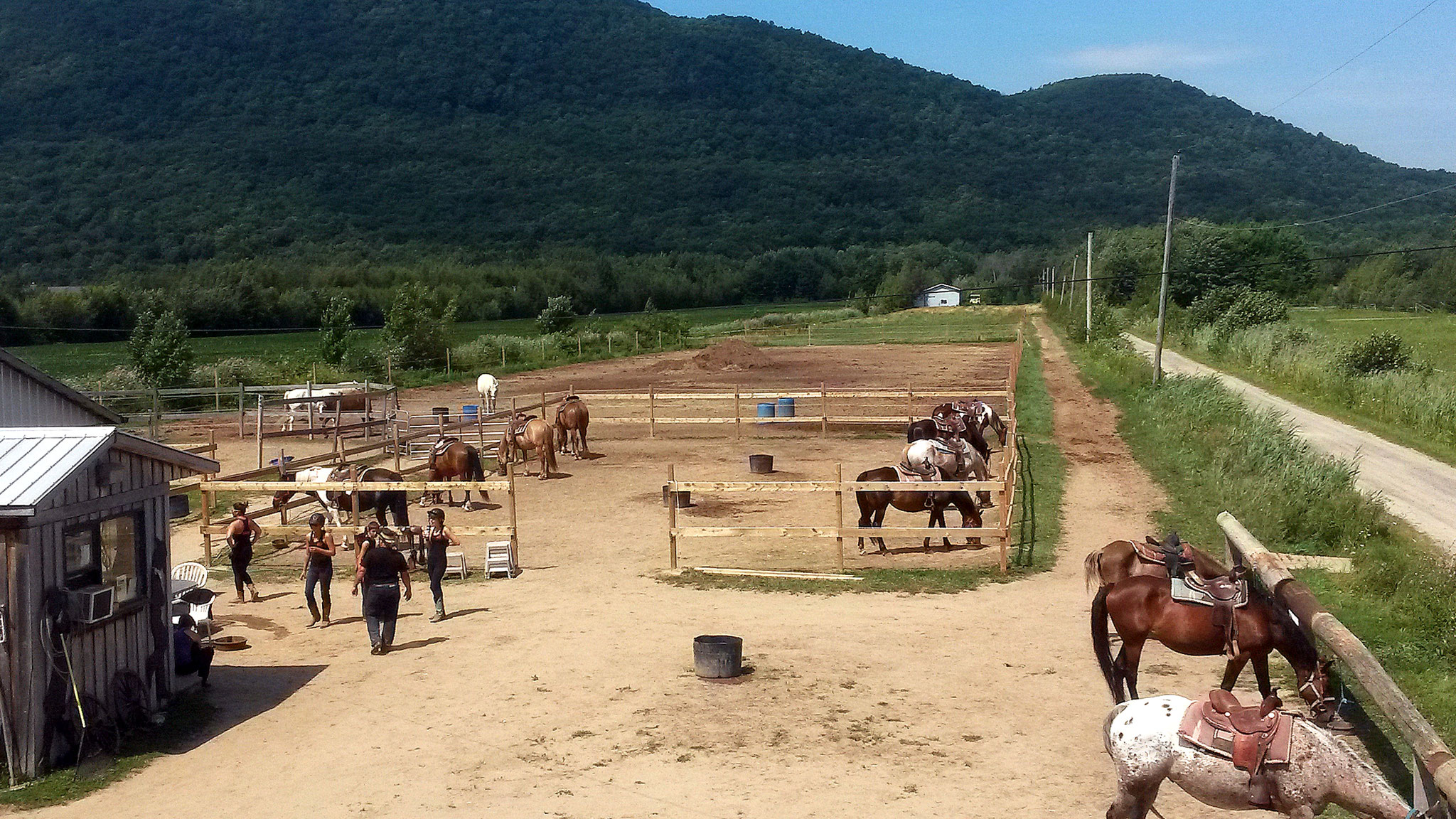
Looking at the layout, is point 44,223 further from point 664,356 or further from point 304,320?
point 664,356

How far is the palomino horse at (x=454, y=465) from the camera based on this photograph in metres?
21.6

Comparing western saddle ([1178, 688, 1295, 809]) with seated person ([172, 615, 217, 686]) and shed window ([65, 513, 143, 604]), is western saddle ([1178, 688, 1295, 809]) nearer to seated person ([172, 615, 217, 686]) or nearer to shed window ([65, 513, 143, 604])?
shed window ([65, 513, 143, 604])

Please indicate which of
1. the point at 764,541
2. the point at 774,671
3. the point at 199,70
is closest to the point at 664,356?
the point at 764,541

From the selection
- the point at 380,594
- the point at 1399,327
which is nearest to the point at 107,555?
the point at 380,594

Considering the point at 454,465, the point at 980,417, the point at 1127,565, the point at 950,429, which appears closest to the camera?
the point at 1127,565

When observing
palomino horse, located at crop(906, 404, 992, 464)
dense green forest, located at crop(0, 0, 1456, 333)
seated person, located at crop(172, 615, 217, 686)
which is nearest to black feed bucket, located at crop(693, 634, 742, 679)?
seated person, located at crop(172, 615, 217, 686)

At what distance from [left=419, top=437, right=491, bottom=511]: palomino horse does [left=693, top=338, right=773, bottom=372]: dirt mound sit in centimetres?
2811

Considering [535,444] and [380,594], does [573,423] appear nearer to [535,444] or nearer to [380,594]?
[535,444]

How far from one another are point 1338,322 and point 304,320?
65.5 m

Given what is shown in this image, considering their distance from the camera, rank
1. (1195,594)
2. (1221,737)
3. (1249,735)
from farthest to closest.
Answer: (1195,594) → (1221,737) → (1249,735)

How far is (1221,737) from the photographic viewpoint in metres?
6.37

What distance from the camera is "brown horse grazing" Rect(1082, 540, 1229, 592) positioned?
378 inches

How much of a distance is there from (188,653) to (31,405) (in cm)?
964

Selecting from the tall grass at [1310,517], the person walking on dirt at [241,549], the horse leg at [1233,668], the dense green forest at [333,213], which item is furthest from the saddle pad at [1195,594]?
the dense green forest at [333,213]
